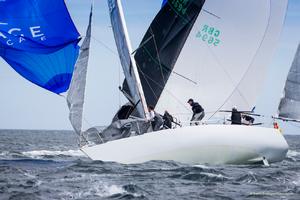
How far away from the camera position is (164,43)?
2377 cm

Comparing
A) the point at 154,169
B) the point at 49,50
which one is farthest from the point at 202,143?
the point at 49,50

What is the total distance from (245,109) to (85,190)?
34.8ft

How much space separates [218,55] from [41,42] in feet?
20.6

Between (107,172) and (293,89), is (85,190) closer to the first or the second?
(107,172)

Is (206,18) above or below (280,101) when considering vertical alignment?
above

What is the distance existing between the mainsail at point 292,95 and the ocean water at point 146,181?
14.8 ft

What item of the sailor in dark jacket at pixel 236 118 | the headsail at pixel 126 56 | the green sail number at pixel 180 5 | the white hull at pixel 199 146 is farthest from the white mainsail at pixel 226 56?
the white hull at pixel 199 146

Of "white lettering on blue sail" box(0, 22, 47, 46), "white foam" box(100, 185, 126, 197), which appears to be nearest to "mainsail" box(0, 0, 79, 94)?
"white lettering on blue sail" box(0, 22, 47, 46)

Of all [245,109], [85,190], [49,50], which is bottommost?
[85,190]

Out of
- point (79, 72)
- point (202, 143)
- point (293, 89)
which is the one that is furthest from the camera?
point (293, 89)

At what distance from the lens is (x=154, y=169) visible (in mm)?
17812

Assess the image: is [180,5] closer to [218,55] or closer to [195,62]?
[195,62]

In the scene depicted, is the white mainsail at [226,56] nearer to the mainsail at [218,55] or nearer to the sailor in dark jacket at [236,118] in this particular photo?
the mainsail at [218,55]

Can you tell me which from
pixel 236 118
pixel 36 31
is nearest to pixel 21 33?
pixel 36 31
